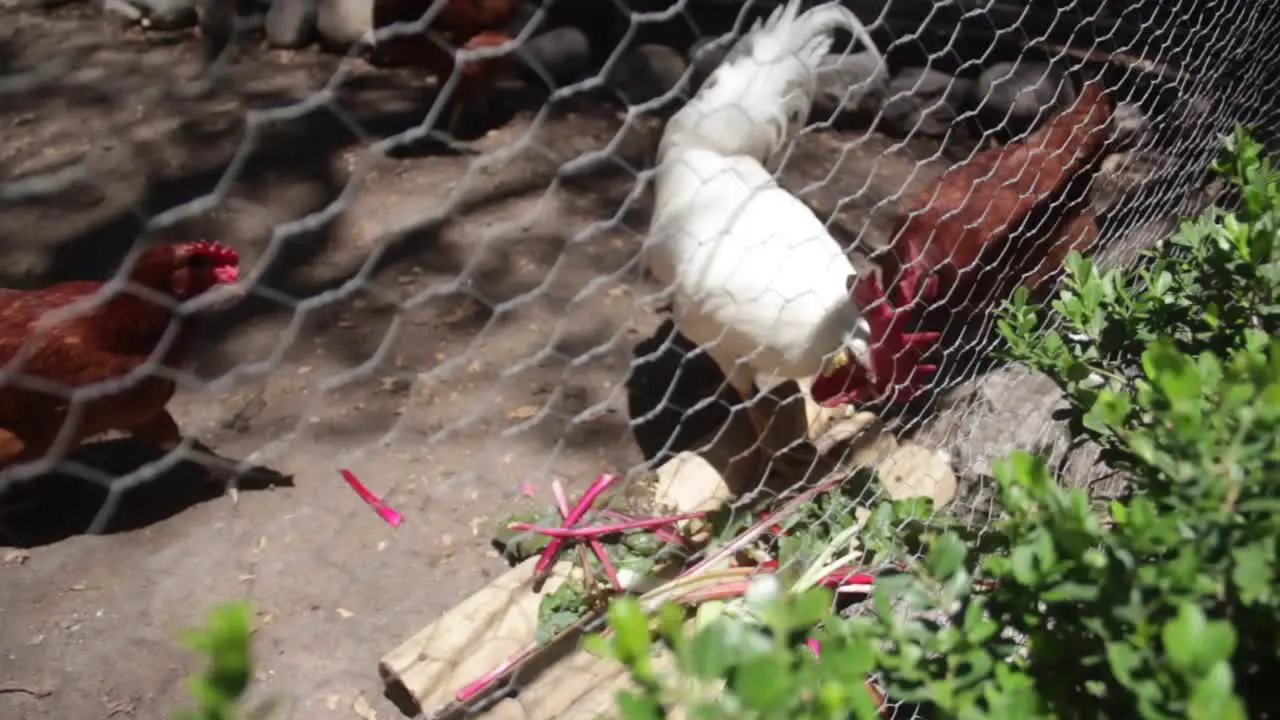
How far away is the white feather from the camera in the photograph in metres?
1.56

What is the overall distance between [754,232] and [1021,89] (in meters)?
1.66

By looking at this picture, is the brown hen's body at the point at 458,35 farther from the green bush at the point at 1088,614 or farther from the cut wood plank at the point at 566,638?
the green bush at the point at 1088,614

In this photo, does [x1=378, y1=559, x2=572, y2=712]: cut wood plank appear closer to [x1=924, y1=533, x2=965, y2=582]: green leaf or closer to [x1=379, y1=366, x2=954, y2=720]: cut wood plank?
[x1=379, y1=366, x2=954, y2=720]: cut wood plank

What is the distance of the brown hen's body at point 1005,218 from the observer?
174 cm

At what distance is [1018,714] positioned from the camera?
0.63 meters

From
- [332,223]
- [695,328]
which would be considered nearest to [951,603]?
[695,328]

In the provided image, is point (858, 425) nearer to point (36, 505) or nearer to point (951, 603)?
point (951, 603)

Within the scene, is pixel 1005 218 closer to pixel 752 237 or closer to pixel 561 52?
pixel 752 237

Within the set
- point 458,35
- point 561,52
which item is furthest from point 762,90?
point 561,52

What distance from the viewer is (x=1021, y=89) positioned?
115 inches

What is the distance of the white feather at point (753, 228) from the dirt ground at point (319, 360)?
15cm

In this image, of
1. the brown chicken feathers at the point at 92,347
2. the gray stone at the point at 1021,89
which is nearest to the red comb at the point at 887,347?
the brown chicken feathers at the point at 92,347

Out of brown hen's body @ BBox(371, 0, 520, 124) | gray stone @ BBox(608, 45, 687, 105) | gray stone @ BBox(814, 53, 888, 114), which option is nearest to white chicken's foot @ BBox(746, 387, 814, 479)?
gray stone @ BBox(814, 53, 888, 114)

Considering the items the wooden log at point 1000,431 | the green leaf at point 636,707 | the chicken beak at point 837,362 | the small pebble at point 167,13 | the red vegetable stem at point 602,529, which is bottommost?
the small pebble at point 167,13
